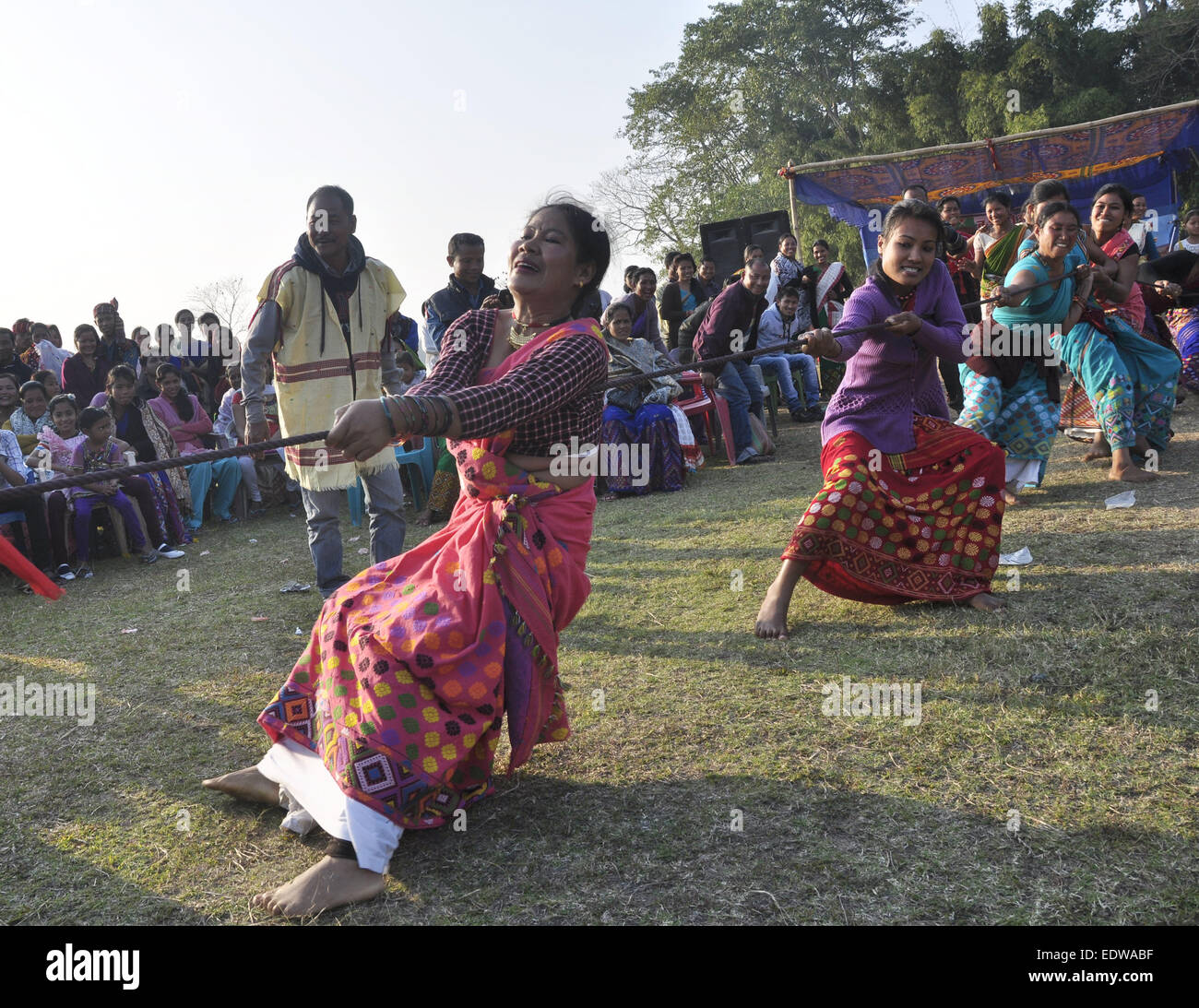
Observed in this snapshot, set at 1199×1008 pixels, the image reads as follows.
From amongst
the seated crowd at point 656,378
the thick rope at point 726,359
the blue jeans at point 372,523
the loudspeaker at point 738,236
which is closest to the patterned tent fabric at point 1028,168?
the loudspeaker at point 738,236

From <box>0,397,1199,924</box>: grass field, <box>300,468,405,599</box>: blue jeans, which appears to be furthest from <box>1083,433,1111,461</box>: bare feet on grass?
<box>300,468,405,599</box>: blue jeans

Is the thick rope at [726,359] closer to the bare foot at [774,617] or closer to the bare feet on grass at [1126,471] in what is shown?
the bare foot at [774,617]

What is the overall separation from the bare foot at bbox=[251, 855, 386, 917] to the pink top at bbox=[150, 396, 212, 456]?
7.89 m

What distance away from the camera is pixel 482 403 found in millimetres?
2424

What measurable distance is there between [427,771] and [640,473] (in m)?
6.24

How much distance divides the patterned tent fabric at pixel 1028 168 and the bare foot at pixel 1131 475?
8589mm

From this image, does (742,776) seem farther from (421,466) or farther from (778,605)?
(421,466)

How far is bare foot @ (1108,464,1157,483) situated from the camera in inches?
252

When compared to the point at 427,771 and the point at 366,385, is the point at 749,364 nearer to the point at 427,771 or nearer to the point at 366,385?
the point at 366,385

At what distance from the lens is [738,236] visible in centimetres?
1538

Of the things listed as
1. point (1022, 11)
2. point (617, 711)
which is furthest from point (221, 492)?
point (1022, 11)

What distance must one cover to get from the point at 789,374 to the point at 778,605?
7.27 m

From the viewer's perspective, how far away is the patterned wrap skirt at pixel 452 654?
252 centimetres

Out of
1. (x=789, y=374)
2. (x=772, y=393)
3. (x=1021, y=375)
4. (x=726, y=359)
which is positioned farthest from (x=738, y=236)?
(x=726, y=359)
